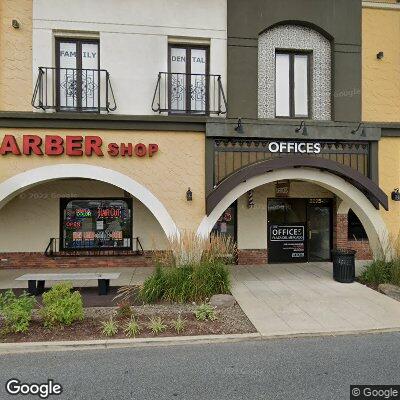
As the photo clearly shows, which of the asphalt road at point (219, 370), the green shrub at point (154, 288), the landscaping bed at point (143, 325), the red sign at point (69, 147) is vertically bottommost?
the asphalt road at point (219, 370)

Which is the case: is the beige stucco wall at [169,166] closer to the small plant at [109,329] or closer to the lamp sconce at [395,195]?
the small plant at [109,329]

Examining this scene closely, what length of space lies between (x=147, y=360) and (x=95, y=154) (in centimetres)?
526

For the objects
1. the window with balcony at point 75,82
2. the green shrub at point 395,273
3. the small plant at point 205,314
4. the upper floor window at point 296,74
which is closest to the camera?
the small plant at point 205,314

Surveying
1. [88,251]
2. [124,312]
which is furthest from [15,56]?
[124,312]

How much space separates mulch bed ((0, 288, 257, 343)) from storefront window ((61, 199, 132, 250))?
11.4 feet

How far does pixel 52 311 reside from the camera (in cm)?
549

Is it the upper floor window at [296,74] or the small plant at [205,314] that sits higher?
the upper floor window at [296,74]

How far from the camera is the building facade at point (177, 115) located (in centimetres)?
812

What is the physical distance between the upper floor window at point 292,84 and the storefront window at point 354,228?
4488 millimetres

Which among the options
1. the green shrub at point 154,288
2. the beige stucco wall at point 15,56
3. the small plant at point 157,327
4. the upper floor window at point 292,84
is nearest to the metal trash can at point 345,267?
the upper floor window at point 292,84

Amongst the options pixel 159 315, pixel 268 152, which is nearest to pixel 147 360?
pixel 159 315

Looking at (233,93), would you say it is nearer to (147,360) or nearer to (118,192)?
(118,192)

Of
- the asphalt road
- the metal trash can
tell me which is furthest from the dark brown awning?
the asphalt road

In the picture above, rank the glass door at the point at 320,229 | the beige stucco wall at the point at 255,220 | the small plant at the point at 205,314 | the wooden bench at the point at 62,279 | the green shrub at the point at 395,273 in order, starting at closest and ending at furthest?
the small plant at the point at 205,314 < the wooden bench at the point at 62,279 < the green shrub at the point at 395,273 < the beige stucco wall at the point at 255,220 < the glass door at the point at 320,229
